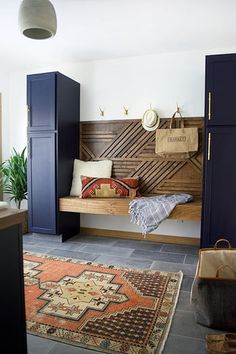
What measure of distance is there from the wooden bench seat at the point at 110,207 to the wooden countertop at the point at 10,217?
214 centimetres

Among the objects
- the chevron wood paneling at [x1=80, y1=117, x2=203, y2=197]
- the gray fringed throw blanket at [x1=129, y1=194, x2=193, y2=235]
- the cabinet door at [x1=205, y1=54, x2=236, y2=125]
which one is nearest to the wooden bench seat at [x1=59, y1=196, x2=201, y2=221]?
the gray fringed throw blanket at [x1=129, y1=194, x2=193, y2=235]

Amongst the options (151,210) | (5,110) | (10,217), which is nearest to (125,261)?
(151,210)

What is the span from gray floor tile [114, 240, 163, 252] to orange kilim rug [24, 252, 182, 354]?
76cm

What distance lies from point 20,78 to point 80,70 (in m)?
1.10

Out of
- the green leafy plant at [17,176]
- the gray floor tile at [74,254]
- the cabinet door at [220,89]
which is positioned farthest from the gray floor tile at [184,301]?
the green leafy plant at [17,176]

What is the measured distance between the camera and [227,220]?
9.75 feet

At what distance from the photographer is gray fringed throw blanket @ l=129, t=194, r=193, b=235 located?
10.4ft

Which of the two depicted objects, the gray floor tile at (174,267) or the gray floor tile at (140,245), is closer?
the gray floor tile at (174,267)

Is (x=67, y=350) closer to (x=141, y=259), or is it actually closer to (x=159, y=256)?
(x=141, y=259)

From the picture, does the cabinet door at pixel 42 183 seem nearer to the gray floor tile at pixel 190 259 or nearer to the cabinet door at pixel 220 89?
the gray floor tile at pixel 190 259

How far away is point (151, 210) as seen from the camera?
3.21 meters

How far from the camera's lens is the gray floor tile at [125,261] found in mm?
3002

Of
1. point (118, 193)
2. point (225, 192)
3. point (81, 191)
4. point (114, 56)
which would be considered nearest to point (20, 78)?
point (114, 56)

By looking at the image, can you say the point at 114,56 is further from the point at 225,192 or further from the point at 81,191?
the point at 225,192
